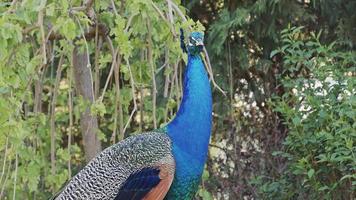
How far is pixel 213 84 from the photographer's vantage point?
3492 millimetres

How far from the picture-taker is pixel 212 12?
4.70 metres

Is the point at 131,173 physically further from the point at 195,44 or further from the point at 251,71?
the point at 251,71

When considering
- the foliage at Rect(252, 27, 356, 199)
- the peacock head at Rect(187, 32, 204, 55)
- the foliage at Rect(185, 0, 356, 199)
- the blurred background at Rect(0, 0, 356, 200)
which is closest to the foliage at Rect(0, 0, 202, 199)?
the blurred background at Rect(0, 0, 356, 200)

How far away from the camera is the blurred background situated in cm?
292

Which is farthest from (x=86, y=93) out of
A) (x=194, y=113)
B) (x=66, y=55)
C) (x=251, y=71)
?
(x=251, y=71)

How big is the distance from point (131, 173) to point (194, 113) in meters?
0.28

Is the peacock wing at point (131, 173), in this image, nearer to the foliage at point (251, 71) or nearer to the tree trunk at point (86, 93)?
the tree trunk at point (86, 93)

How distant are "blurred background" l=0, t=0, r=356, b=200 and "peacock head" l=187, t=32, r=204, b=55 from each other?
0.17m

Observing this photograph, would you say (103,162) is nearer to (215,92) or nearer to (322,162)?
(322,162)

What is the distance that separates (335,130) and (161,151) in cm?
93

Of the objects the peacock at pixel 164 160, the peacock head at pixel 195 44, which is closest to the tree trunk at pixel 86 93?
the peacock at pixel 164 160

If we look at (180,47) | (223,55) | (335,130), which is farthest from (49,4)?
(223,55)

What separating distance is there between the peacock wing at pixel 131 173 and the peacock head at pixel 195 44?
0.29 m

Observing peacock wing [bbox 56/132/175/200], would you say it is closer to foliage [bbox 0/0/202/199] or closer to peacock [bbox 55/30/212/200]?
peacock [bbox 55/30/212/200]
